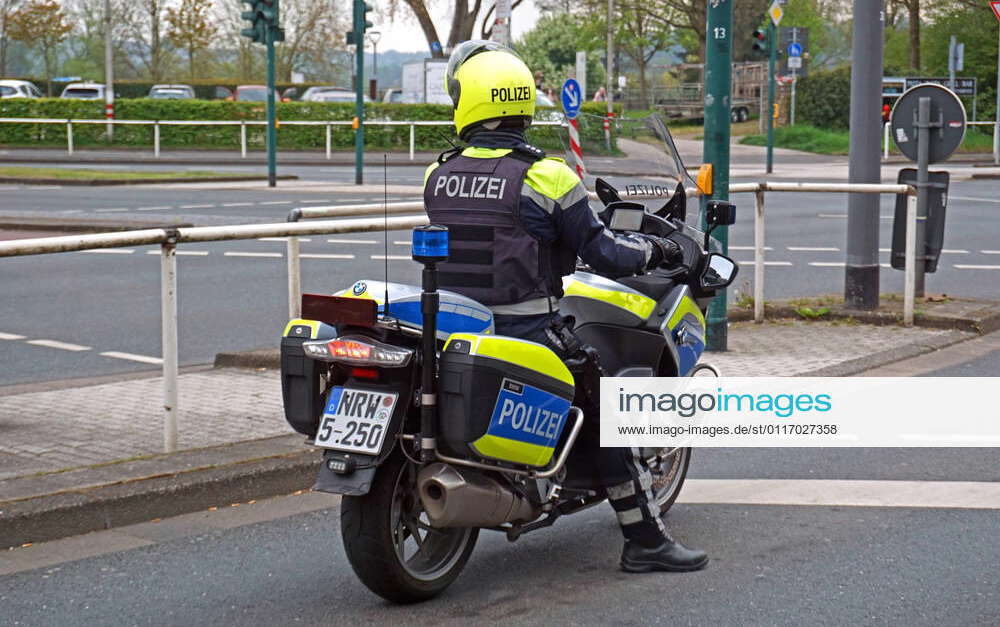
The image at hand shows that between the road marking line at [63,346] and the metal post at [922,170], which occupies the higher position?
the metal post at [922,170]

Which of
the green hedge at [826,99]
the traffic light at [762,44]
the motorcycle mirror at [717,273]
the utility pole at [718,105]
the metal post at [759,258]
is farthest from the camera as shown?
the green hedge at [826,99]

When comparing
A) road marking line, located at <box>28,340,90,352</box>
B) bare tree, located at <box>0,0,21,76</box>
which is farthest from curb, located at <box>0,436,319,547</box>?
bare tree, located at <box>0,0,21,76</box>

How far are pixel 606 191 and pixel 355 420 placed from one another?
1668 millimetres

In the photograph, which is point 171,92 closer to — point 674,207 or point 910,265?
point 910,265

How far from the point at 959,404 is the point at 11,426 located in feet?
17.4

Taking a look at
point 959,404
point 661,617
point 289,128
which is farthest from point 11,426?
point 289,128

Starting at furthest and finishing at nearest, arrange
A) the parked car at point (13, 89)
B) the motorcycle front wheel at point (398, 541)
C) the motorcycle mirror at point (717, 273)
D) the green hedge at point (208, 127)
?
the parked car at point (13, 89) < the green hedge at point (208, 127) < the motorcycle mirror at point (717, 273) < the motorcycle front wheel at point (398, 541)

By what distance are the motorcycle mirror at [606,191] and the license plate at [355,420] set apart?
1553 millimetres

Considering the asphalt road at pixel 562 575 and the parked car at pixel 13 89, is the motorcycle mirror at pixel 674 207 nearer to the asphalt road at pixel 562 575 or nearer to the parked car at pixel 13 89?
the asphalt road at pixel 562 575

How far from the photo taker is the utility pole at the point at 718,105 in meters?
9.75

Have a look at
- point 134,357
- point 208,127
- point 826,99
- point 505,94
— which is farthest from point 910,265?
point 826,99

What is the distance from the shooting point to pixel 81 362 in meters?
9.65

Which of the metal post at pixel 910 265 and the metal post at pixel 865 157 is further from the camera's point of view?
the metal post at pixel 865 157

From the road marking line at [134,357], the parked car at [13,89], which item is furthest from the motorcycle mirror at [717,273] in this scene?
the parked car at [13,89]
